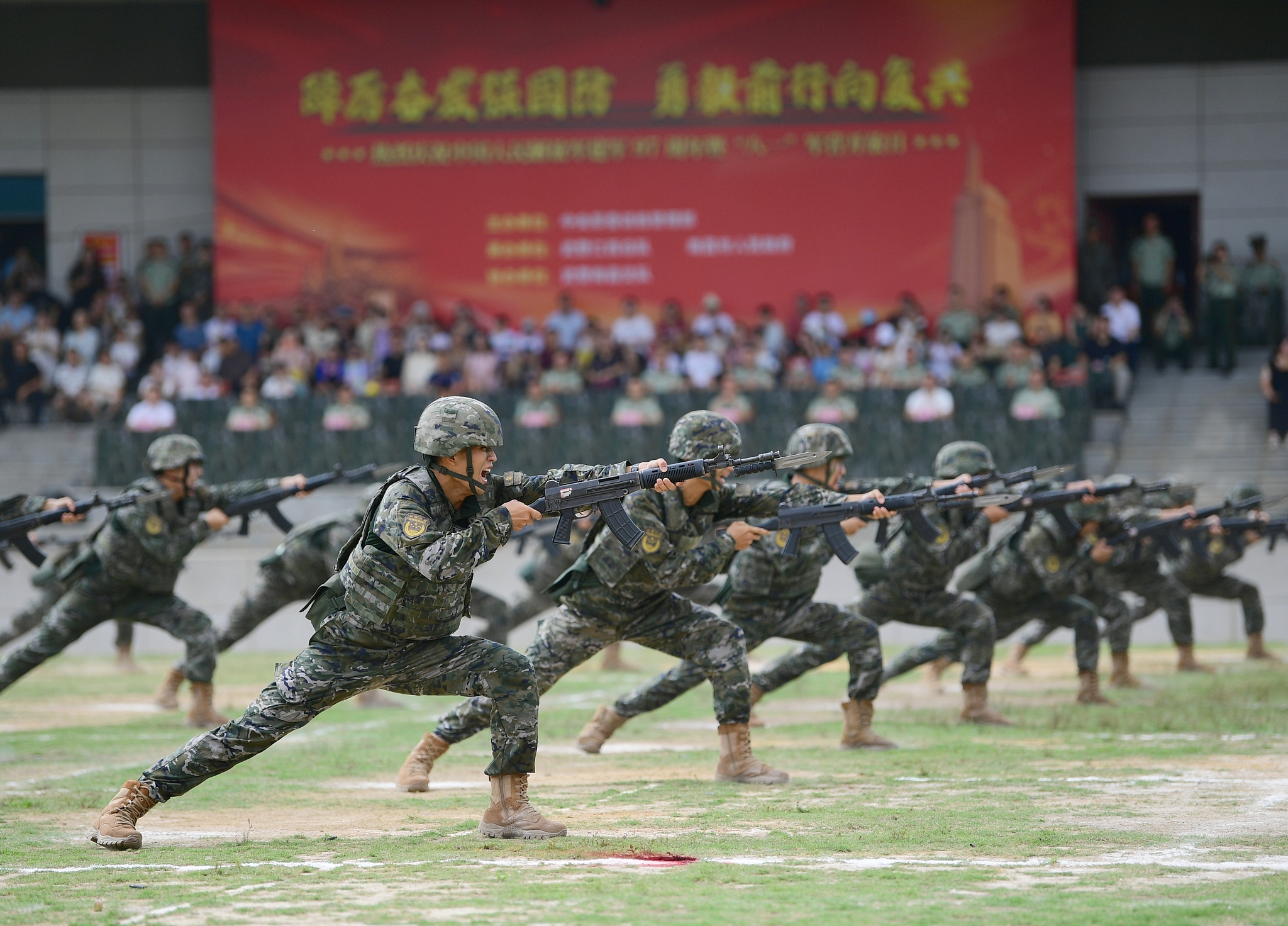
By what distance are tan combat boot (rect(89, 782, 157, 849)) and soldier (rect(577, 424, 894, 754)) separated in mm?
3168

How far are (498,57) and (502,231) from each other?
8.10ft

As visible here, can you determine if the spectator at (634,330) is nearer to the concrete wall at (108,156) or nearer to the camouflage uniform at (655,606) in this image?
the concrete wall at (108,156)

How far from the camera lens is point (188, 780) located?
22.8ft

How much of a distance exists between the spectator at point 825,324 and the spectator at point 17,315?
11.0 meters

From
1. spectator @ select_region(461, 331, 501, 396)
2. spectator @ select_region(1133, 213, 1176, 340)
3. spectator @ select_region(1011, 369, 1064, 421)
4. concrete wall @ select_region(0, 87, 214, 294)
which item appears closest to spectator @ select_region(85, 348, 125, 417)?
concrete wall @ select_region(0, 87, 214, 294)

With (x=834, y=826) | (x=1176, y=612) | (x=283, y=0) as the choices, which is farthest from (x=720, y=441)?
(x=283, y=0)

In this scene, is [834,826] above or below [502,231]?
below

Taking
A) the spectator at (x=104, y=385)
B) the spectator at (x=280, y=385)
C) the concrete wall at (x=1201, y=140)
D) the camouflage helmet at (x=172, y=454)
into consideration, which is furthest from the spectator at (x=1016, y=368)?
the spectator at (x=104, y=385)

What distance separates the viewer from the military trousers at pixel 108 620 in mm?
10805

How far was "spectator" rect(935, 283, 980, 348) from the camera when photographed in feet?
71.7

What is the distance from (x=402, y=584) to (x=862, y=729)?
4062 millimetres

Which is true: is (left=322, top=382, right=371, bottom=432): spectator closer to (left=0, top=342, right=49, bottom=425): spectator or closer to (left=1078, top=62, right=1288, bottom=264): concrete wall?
(left=0, top=342, right=49, bottom=425): spectator

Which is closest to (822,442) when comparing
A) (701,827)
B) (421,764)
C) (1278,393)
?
(421,764)

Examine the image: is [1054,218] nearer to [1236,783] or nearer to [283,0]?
[283,0]
